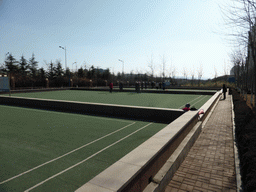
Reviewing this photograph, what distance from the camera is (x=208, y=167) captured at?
473 cm

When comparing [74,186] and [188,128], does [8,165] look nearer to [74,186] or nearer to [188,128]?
[74,186]

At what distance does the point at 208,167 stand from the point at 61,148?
14.5 feet

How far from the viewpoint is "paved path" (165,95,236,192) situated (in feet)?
12.9

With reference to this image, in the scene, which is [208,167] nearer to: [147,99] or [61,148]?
[61,148]

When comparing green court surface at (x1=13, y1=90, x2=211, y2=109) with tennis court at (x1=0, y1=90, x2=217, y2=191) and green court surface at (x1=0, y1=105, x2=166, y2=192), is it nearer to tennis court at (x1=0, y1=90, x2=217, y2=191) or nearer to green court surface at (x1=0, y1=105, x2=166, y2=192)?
tennis court at (x1=0, y1=90, x2=217, y2=191)

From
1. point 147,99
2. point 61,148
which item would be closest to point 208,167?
point 61,148

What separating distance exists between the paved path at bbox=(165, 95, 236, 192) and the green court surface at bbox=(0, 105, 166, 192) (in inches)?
69.2

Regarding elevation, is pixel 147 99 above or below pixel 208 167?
above

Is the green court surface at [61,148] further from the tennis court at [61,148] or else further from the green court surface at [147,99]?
the green court surface at [147,99]

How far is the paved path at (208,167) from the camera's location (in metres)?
3.94

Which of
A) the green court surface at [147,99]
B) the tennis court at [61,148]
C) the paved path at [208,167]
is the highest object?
the green court surface at [147,99]

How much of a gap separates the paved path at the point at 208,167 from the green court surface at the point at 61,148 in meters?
1.76

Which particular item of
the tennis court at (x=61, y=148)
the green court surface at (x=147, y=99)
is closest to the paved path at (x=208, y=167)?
the tennis court at (x=61, y=148)

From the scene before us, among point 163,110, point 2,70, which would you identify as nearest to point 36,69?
A: point 2,70
